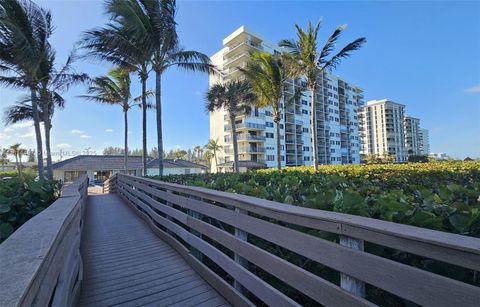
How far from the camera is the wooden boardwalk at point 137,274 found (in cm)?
274

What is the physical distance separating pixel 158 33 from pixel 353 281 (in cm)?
1136

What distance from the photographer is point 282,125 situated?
163ft

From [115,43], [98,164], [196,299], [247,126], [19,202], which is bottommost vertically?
[196,299]

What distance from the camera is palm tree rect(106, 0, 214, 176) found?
31.9ft

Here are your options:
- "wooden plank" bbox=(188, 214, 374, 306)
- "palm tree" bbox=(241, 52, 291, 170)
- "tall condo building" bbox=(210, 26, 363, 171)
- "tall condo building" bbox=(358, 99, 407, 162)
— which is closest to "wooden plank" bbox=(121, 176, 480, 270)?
"wooden plank" bbox=(188, 214, 374, 306)

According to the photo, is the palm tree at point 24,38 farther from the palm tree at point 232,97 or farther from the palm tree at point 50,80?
the palm tree at point 232,97

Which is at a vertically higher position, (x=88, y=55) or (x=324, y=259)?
(x=88, y=55)

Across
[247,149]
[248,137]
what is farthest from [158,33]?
[247,149]

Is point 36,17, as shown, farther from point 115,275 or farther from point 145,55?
point 115,275

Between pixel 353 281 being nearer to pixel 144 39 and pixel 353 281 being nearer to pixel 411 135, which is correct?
pixel 144 39

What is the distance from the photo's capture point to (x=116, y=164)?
127 ft

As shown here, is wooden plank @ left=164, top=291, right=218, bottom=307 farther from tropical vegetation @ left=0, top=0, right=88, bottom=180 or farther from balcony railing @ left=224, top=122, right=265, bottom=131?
balcony railing @ left=224, top=122, right=265, bottom=131

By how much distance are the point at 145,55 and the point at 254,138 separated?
110 ft

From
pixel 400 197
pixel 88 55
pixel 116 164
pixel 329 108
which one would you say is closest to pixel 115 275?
pixel 400 197
